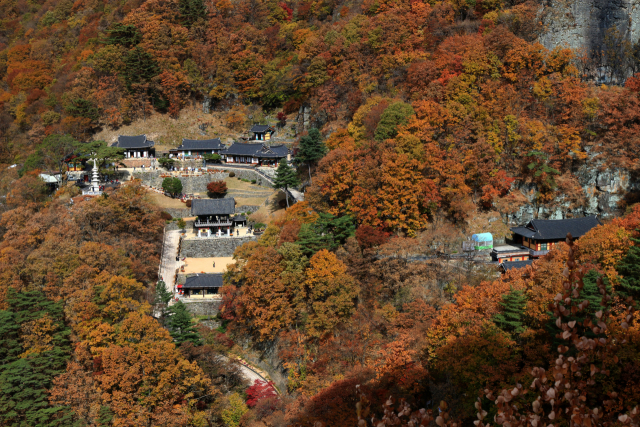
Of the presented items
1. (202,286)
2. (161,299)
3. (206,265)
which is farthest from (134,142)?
(161,299)

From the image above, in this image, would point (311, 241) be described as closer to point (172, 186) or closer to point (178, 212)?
point (178, 212)

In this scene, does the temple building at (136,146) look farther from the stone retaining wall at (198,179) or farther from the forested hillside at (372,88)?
the forested hillside at (372,88)

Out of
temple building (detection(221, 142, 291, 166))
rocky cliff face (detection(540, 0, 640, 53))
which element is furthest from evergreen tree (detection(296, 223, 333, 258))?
rocky cliff face (detection(540, 0, 640, 53))

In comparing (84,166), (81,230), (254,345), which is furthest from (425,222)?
(84,166)

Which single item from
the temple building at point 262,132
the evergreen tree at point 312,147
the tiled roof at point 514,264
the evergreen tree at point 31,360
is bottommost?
the evergreen tree at point 31,360

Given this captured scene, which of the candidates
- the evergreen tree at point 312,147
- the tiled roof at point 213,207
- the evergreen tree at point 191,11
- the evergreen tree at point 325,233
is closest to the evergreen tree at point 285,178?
the evergreen tree at point 312,147

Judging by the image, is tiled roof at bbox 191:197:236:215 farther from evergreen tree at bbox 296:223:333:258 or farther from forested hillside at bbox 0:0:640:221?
evergreen tree at bbox 296:223:333:258
